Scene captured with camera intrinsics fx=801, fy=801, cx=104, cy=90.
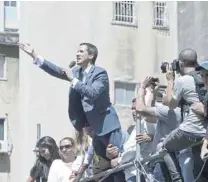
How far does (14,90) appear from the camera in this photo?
99.1ft

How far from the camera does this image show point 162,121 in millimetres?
7906

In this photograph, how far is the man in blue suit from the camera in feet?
26.7

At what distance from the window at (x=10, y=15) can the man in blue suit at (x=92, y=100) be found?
23468mm

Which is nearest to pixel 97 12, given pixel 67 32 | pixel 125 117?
pixel 67 32

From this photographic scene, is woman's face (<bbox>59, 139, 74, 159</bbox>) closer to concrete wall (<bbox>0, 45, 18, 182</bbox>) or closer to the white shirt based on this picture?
the white shirt

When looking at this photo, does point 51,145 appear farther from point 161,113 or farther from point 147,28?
point 147,28

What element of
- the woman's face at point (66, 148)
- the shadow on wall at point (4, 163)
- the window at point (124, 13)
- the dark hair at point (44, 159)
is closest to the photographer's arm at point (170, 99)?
the woman's face at point (66, 148)

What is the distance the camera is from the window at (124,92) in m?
28.4

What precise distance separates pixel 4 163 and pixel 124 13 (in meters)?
7.18

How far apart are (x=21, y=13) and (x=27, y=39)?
1.20m

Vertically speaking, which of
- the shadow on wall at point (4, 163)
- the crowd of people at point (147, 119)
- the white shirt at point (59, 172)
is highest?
the crowd of people at point (147, 119)

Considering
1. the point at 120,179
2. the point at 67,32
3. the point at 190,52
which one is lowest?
the point at 120,179

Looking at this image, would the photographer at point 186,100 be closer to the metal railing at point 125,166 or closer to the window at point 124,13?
the metal railing at point 125,166

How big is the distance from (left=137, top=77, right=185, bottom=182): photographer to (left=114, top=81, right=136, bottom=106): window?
66.5ft
